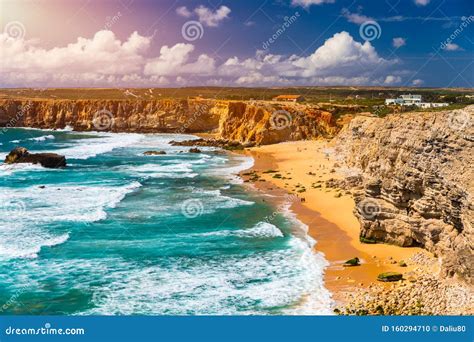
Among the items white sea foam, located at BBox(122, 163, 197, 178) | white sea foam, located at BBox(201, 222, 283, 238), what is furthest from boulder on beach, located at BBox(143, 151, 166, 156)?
white sea foam, located at BBox(201, 222, 283, 238)

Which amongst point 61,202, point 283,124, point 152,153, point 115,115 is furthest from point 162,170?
point 115,115

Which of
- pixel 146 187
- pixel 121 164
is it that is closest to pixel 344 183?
pixel 146 187

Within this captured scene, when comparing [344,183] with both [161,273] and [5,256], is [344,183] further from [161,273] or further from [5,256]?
[5,256]

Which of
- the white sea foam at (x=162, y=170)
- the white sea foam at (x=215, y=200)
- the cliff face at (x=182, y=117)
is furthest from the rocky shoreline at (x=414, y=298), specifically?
the cliff face at (x=182, y=117)

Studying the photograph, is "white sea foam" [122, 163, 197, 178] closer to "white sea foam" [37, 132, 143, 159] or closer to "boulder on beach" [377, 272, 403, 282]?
"white sea foam" [37, 132, 143, 159]

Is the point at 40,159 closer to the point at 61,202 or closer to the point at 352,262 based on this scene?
the point at 61,202

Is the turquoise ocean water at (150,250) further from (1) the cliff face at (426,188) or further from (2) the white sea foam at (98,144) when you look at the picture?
(2) the white sea foam at (98,144)

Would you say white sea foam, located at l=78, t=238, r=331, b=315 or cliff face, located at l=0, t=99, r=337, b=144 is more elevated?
cliff face, located at l=0, t=99, r=337, b=144
